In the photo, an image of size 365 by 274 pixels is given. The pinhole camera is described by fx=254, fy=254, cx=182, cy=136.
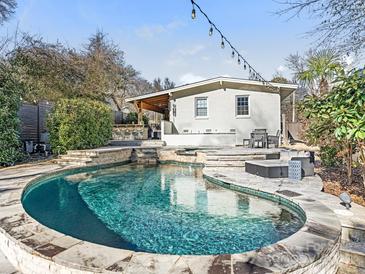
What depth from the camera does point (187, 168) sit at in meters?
11.5

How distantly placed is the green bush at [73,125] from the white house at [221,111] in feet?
14.1

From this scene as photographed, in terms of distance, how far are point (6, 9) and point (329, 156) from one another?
2095cm

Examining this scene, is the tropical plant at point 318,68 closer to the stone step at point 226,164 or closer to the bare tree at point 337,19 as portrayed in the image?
the bare tree at point 337,19

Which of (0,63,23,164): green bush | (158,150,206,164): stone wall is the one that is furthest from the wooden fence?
(158,150,206,164): stone wall

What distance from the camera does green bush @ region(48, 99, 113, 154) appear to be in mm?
11344

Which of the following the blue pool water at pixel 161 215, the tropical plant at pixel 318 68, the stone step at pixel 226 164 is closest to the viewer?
the blue pool water at pixel 161 215

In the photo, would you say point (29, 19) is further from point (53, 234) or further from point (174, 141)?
point (53, 234)

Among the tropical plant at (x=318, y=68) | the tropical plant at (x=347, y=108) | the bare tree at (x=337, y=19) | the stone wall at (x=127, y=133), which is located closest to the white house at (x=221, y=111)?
the tropical plant at (x=318, y=68)

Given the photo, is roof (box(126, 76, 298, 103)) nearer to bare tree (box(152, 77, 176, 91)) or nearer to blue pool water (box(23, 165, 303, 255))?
blue pool water (box(23, 165, 303, 255))

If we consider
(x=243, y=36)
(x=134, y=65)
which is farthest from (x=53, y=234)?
(x=134, y=65)

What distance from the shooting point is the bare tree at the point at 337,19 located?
17.8 ft

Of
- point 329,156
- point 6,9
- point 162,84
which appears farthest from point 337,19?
point 162,84

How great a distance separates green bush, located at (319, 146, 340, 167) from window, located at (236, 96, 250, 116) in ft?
23.7

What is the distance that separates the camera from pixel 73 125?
1155 centimetres
